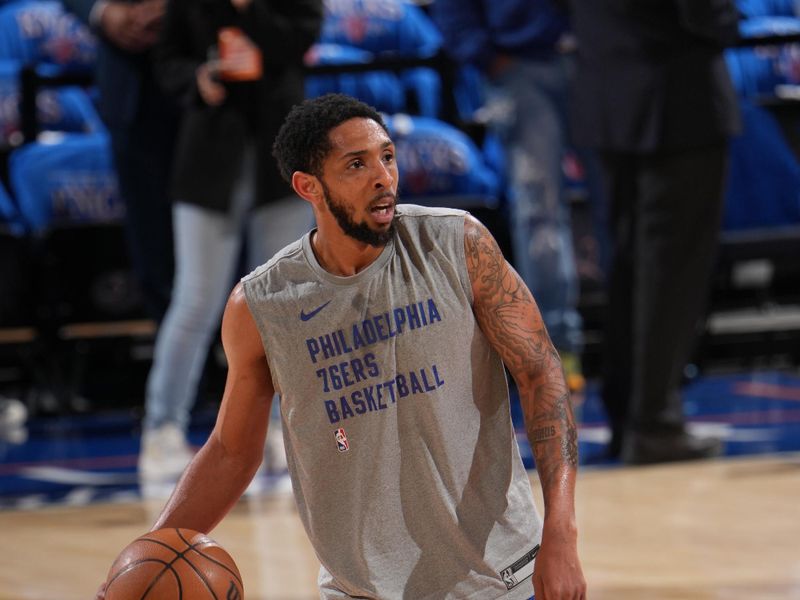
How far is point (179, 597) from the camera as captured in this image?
2.71m

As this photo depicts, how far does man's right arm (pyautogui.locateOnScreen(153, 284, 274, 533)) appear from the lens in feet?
9.58

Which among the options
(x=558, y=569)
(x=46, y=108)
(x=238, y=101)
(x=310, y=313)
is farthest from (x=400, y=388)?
(x=46, y=108)

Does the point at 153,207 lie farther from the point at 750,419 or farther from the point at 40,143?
the point at 750,419

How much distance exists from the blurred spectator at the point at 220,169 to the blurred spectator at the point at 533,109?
1.21 metres

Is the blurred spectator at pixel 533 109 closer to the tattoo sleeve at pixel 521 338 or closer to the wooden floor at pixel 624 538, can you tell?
the wooden floor at pixel 624 538

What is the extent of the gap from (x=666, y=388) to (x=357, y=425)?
10.1ft

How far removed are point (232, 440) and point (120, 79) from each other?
3.71 meters

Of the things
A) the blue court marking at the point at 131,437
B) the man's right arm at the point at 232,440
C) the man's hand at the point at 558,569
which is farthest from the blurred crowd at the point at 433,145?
the man's hand at the point at 558,569

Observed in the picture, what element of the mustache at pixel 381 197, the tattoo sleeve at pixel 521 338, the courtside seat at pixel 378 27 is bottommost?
the tattoo sleeve at pixel 521 338

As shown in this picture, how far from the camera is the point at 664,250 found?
18.6 feet

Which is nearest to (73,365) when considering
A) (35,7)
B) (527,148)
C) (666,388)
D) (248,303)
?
(35,7)

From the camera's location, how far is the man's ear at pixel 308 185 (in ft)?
9.21

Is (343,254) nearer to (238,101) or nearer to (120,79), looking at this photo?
(238,101)

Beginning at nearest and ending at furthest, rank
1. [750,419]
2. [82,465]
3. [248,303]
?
1. [248,303]
2. [82,465]
3. [750,419]
